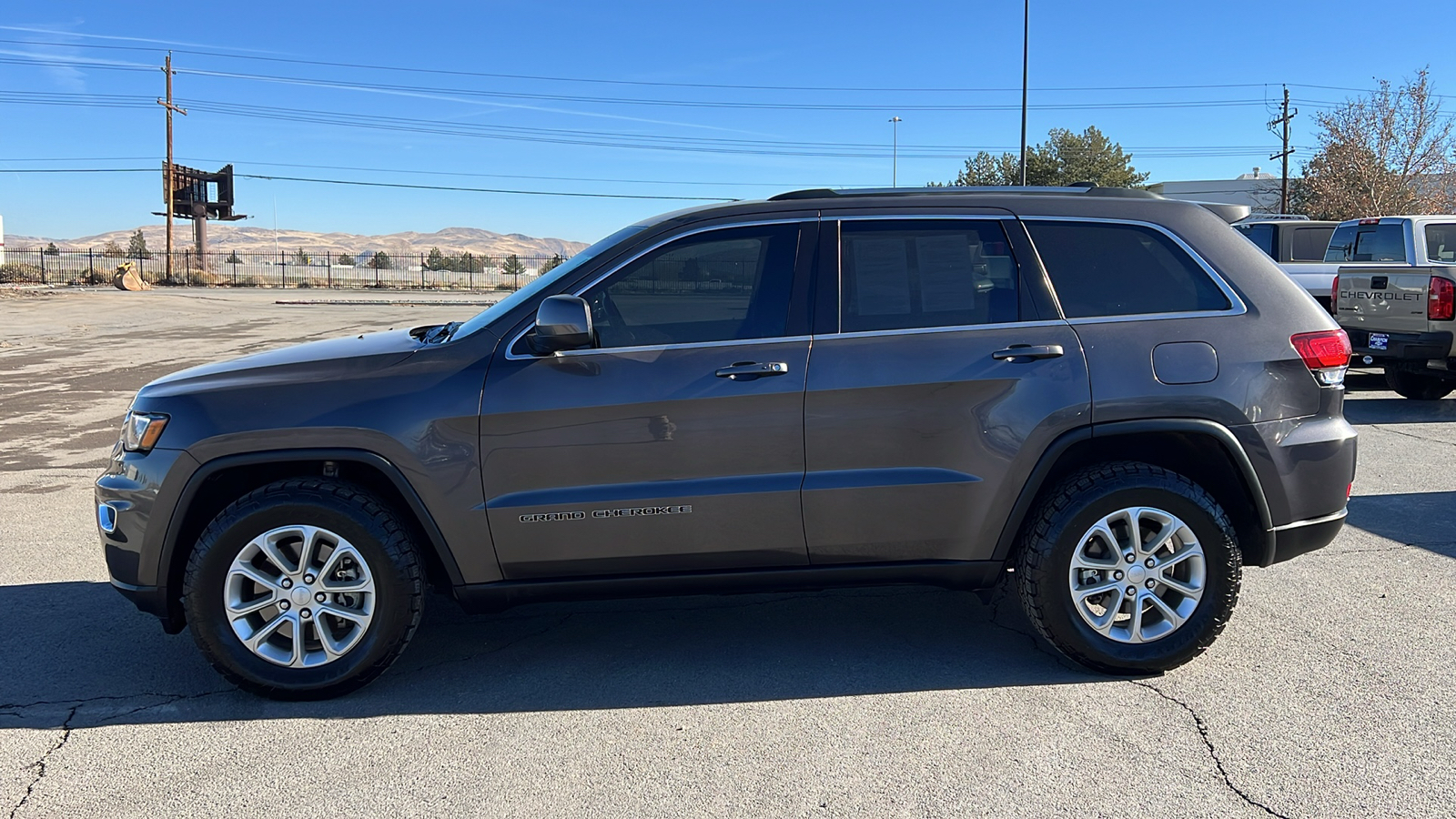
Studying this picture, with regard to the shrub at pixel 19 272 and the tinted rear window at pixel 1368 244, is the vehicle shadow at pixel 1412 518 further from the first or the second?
the shrub at pixel 19 272

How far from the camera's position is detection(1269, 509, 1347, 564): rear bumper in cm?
405

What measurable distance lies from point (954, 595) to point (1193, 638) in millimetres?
1250

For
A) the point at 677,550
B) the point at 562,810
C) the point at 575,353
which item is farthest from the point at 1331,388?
the point at 562,810

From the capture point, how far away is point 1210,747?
135 inches

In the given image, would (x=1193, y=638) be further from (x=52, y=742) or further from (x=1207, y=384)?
(x=52, y=742)

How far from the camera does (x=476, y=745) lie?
A: 3508mm

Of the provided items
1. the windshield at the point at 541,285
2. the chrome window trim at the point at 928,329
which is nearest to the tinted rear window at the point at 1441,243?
the chrome window trim at the point at 928,329

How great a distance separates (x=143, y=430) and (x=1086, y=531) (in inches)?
138

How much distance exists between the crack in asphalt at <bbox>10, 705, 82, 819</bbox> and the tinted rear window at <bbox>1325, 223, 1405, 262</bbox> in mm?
12443

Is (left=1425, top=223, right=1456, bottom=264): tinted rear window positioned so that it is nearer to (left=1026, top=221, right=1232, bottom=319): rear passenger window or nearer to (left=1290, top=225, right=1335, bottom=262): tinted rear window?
(left=1290, top=225, right=1335, bottom=262): tinted rear window

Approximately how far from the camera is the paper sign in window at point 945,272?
13.2ft

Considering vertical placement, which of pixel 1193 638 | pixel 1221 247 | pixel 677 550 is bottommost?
pixel 1193 638

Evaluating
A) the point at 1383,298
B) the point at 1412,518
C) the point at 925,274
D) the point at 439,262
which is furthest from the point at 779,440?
the point at 439,262

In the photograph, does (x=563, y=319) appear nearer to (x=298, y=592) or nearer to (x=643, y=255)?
(x=643, y=255)
